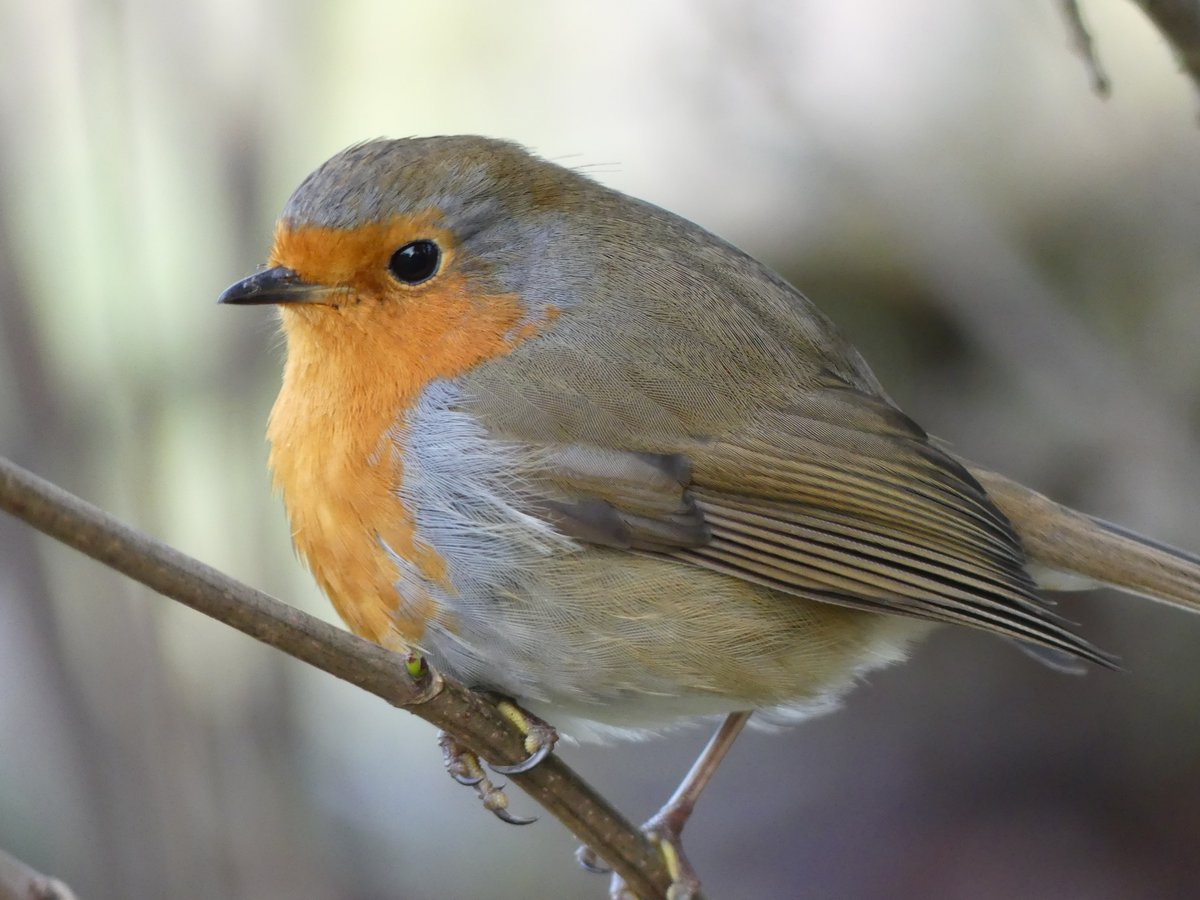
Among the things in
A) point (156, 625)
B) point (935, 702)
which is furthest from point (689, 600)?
point (935, 702)

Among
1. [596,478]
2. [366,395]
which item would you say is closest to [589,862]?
[596,478]

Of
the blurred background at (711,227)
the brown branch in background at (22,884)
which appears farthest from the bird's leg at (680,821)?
the brown branch in background at (22,884)

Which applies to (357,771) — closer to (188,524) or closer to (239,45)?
(188,524)

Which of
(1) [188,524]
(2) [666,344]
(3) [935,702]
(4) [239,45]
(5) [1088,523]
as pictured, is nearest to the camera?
(2) [666,344]

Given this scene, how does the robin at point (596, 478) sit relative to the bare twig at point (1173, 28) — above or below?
below

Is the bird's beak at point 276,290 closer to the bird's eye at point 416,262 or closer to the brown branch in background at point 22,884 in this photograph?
the bird's eye at point 416,262
